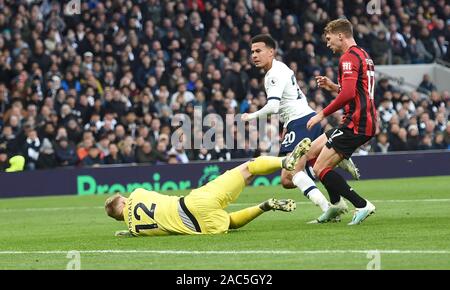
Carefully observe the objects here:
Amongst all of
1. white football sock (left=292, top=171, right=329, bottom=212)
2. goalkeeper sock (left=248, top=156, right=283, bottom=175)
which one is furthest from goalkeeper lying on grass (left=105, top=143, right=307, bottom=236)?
white football sock (left=292, top=171, right=329, bottom=212)

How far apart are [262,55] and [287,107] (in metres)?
0.83

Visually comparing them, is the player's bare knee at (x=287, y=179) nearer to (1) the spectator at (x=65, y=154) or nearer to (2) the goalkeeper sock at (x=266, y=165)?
(2) the goalkeeper sock at (x=266, y=165)

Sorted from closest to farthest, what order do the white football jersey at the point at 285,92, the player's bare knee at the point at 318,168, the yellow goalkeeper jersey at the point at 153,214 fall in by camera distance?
1. the yellow goalkeeper jersey at the point at 153,214
2. the player's bare knee at the point at 318,168
3. the white football jersey at the point at 285,92

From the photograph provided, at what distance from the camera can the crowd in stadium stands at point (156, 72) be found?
87.8 feet

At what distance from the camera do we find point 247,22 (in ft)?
108

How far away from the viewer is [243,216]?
13.4m

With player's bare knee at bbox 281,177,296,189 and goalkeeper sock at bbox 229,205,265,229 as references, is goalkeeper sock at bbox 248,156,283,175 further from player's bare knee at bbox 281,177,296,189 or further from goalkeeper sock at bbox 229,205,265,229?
player's bare knee at bbox 281,177,296,189

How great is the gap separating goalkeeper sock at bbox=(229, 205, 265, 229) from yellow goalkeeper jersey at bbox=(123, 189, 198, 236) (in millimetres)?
563

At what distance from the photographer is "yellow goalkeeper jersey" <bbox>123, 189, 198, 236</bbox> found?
1305cm

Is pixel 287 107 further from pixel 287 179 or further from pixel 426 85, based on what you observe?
pixel 426 85

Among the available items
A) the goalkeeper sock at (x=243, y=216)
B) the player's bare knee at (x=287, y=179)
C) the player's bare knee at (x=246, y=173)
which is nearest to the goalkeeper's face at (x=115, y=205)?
the goalkeeper sock at (x=243, y=216)

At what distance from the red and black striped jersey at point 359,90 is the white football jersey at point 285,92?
0.93 meters
